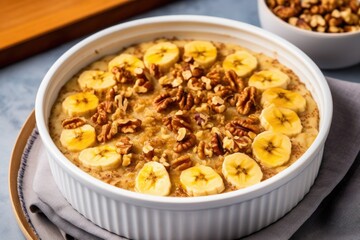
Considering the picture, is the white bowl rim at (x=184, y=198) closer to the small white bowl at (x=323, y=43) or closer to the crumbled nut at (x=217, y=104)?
the crumbled nut at (x=217, y=104)

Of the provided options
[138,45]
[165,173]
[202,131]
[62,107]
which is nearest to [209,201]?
[165,173]

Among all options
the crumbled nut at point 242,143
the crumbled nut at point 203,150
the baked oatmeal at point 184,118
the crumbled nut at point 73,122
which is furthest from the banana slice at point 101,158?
the crumbled nut at point 242,143

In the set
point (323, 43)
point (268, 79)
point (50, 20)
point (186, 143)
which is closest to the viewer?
point (186, 143)

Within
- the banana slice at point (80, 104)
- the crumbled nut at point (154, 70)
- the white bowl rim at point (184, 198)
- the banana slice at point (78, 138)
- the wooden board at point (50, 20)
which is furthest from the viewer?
the wooden board at point (50, 20)

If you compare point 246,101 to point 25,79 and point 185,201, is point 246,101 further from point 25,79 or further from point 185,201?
point 25,79

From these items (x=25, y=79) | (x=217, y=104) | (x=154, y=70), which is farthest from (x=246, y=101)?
(x=25, y=79)

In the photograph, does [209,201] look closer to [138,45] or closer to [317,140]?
[317,140]
